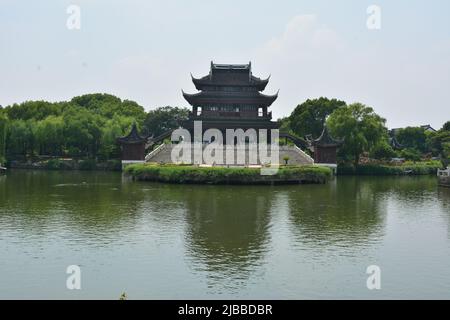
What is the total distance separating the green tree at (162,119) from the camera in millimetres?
88875

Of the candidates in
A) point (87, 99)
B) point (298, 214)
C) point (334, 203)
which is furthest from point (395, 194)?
point (87, 99)

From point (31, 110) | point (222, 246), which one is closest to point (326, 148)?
point (222, 246)

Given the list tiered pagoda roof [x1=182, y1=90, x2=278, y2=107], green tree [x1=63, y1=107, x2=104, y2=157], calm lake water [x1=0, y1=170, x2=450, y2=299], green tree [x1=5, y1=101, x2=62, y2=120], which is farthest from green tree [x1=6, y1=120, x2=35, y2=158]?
calm lake water [x1=0, y1=170, x2=450, y2=299]

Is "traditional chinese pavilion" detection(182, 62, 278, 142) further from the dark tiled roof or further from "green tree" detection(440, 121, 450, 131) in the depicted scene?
"green tree" detection(440, 121, 450, 131)

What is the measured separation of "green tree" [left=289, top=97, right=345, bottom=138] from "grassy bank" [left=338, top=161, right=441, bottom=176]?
44.4 ft

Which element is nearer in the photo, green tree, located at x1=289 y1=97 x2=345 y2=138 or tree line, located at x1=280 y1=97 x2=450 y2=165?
tree line, located at x1=280 y1=97 x2=450 y2=165

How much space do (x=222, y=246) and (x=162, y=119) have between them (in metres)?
70.9

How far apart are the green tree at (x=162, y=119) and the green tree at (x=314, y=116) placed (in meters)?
21.9

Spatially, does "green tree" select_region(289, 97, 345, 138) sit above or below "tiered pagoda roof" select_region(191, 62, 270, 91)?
below

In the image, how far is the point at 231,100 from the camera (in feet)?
205

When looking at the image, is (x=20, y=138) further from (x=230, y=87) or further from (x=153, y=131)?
(x=230, y=87)

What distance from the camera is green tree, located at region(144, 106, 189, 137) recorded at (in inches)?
3499

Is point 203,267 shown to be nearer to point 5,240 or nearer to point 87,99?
point 5,240

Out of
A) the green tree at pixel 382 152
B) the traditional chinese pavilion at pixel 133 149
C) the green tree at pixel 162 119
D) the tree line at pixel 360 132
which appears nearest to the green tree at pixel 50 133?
the traditional chinese pavilion at pixel 133 149
